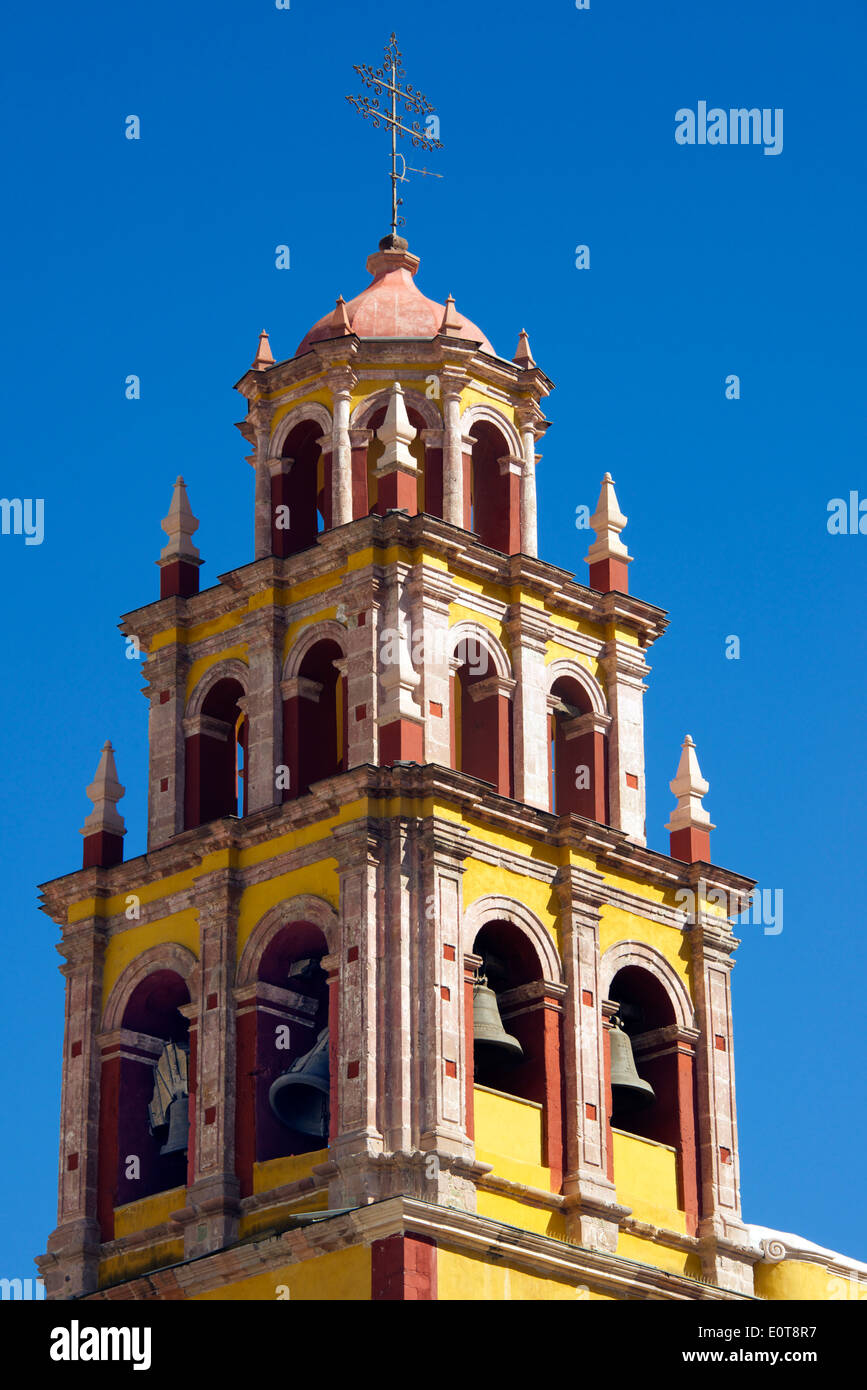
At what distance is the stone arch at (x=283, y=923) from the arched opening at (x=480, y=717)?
3434 millimetres

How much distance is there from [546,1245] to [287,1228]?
339cm

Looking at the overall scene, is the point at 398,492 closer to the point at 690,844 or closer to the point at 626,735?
the point at 626,735

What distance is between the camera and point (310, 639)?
55.1 m

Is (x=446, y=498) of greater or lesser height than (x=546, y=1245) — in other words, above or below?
above

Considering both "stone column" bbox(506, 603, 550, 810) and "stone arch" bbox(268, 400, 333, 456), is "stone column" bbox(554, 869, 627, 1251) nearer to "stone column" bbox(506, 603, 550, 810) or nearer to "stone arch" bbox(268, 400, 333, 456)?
"stone column" bbox(506, 603, 550, 810)

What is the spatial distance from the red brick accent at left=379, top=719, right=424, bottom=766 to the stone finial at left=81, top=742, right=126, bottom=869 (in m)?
5.57

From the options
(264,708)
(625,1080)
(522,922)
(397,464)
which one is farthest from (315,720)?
(625,1080)

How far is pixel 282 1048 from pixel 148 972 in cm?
278

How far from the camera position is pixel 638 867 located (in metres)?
55.1

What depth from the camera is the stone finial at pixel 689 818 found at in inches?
2228
